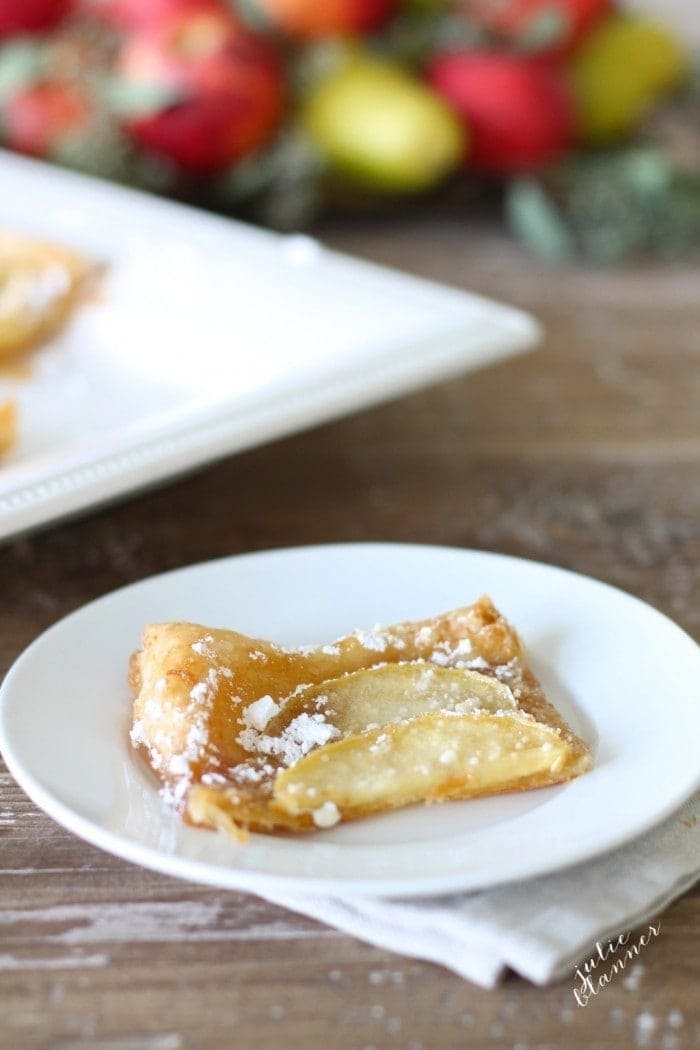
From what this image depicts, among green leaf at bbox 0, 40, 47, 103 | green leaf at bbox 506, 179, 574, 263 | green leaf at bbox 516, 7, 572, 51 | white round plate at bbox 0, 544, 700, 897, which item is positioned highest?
white round plate at bbox 0, 544, 700, 897

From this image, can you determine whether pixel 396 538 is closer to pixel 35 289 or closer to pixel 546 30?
pixel 35 289

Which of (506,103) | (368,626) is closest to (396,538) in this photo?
(368,626)

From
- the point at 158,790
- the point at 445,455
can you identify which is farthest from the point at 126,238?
the point at 158,790

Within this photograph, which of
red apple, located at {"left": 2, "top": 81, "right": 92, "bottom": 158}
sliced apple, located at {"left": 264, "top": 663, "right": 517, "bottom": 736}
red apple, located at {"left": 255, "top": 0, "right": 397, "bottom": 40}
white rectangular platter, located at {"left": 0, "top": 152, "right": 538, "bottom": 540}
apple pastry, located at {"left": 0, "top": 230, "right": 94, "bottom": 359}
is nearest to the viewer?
sliced apple, located at {"left": 264, "top": 663, "right": 517, "bottom": 736}

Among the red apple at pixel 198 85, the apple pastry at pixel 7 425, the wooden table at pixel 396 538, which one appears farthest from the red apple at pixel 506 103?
the apple pastry at pixel 7 425

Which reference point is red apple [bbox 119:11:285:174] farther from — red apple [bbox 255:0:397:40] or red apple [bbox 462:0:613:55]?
red apple [bbox 462:0:613:55]

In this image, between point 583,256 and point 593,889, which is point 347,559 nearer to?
point 593,889

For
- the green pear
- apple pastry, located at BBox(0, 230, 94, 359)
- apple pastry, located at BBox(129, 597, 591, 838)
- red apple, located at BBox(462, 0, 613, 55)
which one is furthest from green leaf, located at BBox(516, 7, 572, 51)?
apple pastry, located at BBox(129, 597, 591, 838)
